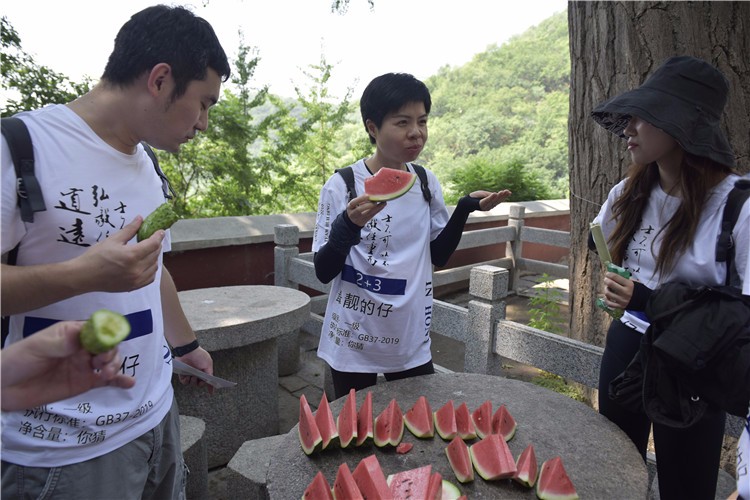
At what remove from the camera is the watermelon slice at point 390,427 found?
6.30 feet

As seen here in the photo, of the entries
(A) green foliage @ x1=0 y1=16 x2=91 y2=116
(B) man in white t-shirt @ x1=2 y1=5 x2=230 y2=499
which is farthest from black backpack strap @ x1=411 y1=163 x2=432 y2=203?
(A) green foliage @ x1=0 y1=16 x2=91 y2=116

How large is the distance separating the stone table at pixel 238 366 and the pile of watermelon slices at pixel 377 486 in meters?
2.04

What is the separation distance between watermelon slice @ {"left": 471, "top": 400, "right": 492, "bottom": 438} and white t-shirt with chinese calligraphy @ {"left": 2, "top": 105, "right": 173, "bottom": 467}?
1271 mm

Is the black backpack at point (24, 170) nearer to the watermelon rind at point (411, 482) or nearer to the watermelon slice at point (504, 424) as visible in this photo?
the watermelon rind at point (411, 482)

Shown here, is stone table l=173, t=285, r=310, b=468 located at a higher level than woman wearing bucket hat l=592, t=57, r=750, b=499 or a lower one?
lower

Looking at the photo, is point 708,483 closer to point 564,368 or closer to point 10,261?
point 564,368

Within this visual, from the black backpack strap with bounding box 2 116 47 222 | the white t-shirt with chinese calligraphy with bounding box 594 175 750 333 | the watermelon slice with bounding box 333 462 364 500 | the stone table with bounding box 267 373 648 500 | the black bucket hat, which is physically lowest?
the stone table with bounding box 267 373 648 500

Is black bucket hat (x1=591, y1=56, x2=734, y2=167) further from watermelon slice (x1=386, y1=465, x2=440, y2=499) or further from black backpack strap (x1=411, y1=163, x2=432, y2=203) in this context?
watermelon slice (x1=386, y1=465, x2=440, y2=499)

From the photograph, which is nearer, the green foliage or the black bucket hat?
the black bucket hat

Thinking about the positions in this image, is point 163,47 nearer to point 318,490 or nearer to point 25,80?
point 318,490

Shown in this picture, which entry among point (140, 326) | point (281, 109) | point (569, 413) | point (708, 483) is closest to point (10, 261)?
point (140, 326)

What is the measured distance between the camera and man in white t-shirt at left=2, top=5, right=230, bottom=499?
131 centimetres

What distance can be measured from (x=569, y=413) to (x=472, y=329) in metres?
1.26

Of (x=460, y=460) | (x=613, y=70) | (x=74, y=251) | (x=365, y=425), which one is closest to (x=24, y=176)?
(x=74, y=251)
